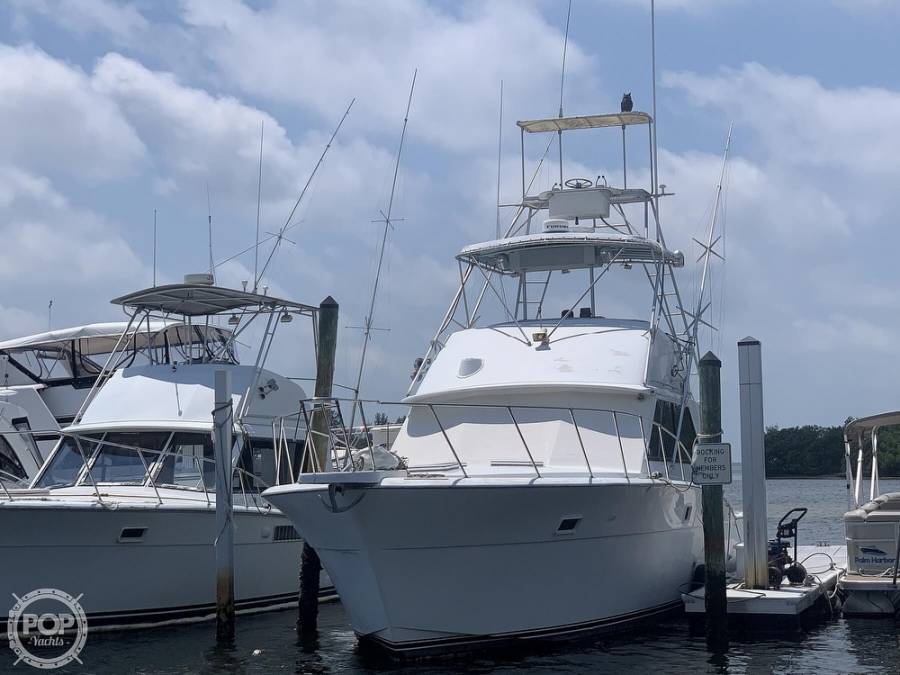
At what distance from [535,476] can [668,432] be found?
138 inches

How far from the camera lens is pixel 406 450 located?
15.8m

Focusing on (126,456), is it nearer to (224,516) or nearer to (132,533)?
(132,533)

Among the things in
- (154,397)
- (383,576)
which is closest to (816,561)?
(383,576)

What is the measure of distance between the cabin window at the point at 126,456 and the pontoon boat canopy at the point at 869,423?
11.1 meters

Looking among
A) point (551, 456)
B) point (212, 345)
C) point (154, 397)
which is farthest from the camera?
point (212, 345)

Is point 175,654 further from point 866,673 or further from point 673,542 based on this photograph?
point 866,673

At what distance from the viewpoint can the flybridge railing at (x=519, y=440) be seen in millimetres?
13109

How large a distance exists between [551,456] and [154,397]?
7.01 metres

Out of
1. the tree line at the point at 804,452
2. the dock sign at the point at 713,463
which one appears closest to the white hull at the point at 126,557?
the dock sign at the point at 713,463

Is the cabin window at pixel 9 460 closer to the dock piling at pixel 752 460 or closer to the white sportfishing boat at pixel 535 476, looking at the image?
the white sportfishing boat at pixel 535 476

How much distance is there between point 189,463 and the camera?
17406mm

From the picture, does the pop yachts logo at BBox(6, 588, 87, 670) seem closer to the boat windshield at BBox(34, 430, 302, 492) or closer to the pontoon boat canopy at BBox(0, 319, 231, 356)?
the boat windshield at BBox(34, 430, 302, 492)

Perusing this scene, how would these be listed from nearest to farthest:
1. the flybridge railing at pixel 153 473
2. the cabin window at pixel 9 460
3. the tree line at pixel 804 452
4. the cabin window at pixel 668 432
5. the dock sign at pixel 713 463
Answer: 1. the dock sign at pixel 713 463
2. the cabin window at pixel 668 432
3. the flybridge railing at pixel 153 473
4. the cabin window at pixel 9 460
5. the tree line at pixel 804 452

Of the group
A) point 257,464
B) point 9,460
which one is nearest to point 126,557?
point 257,464
